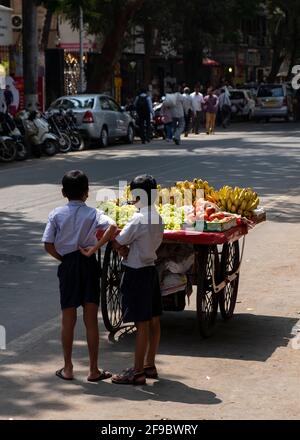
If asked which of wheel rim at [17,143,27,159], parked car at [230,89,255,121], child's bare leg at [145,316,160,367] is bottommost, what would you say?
parked car at [230,89,255,121]

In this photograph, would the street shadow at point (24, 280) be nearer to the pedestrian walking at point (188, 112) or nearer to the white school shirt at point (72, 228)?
the white school shirt at point (72, 228)

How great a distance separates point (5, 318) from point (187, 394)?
2.60 meters

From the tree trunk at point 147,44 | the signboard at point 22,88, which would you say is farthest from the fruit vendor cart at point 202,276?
the tree trunk at point 147,44

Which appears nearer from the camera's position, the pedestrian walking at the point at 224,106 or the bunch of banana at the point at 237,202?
the bunch of banana at the point at 237,202

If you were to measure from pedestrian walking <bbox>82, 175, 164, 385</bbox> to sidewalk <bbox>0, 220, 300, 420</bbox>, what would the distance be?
319 millimetres

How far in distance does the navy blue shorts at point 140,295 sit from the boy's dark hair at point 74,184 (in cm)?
62

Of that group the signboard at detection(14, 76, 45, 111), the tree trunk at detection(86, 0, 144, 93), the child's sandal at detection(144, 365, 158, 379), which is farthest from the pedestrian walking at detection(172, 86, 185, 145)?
the child's sandal at detection(144, 365, 158, 379)

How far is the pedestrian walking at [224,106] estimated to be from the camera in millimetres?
44287

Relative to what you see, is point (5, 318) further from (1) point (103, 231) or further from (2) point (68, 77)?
(2) point (68, 77)

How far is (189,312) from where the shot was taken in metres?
9.28

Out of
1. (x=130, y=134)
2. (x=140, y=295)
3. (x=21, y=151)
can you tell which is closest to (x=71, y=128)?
(x=21, y=151)

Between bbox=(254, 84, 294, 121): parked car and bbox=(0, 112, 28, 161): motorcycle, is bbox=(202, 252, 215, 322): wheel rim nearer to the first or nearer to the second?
bbox=(0, 112, 28, 161): motorcycle

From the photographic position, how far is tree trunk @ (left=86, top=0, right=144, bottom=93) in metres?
38.2

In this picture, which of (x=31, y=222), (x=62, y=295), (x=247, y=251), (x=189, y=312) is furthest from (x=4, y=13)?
(x=62, y=295)
